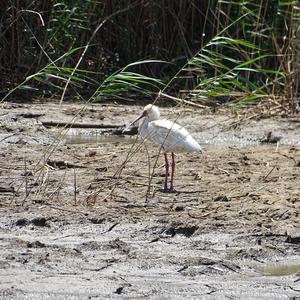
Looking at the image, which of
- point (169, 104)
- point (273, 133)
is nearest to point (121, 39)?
point (169, 104)

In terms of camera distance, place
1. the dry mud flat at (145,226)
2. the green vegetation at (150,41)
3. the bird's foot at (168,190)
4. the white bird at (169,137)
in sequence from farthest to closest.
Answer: the green vegetation at (150,41)
the white bird at (169,137)
the bird's foot at (168,190)
the dry mud flat at (145,226)

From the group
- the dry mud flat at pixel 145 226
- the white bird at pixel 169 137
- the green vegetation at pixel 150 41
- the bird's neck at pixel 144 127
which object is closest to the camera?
the dry mud flat at pixel 145 226

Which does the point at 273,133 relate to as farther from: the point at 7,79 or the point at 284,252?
the point at 284,252

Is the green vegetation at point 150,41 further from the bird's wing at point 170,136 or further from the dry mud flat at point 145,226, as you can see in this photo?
the bird's wing at point 170,136

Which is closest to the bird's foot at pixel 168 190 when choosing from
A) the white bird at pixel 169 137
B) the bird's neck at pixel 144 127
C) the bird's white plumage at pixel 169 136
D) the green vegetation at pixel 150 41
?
the white bird at pixel 169 137

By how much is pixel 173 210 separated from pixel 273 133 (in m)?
3.95

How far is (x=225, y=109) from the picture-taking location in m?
11.9

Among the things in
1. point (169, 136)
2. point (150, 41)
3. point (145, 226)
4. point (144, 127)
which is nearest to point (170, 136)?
point (169, 136)

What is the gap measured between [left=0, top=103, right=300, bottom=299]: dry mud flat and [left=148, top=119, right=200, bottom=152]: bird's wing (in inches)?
12.4

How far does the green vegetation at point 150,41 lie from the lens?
1210 centimetres

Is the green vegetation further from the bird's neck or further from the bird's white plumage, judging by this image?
the bird's white plumage

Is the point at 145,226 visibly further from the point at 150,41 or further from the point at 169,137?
the point at 150,41

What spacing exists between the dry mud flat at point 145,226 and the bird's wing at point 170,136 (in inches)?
12.4

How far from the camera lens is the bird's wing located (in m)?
8.03
